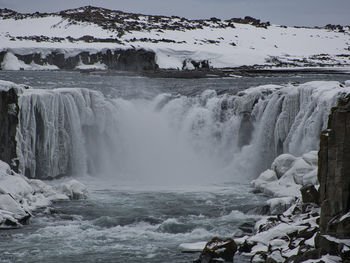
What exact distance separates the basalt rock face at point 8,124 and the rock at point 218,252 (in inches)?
488

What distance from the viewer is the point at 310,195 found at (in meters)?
16.0

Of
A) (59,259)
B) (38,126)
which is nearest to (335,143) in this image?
(59,259)

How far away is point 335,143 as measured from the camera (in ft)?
40.3

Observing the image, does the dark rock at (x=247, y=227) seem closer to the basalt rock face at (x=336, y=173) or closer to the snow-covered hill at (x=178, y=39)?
the basalt rock face at (x=336, y=173)

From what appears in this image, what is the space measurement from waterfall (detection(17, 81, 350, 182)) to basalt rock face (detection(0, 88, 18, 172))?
4.06 ft

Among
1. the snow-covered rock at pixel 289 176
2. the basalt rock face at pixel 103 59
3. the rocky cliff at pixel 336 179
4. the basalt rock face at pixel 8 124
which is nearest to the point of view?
the rocky cliff at pixel 336 179

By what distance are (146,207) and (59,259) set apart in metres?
6.05

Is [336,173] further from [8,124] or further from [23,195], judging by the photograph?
[8,124]

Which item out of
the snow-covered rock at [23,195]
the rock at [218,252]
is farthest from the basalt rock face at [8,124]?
the rock at [218,252]

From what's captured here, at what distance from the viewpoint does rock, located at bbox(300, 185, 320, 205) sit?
15928 millimetres

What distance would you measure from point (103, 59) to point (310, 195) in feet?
170

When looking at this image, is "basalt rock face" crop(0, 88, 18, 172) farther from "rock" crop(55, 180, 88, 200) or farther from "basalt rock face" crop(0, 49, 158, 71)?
"basalt rock face" crop(0, 49, 158, 71)

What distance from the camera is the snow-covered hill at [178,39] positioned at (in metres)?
66.6

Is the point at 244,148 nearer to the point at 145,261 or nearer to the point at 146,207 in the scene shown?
the point at 146,207
